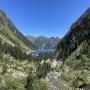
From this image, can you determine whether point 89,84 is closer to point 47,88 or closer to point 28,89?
point 47,88

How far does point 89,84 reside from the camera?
189 meters

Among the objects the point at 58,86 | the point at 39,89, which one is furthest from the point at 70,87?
the point at 39,89

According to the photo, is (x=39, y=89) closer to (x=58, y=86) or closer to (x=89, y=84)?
(x=58, y=86)

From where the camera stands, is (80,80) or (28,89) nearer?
(28,89)

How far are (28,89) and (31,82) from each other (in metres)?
5.26

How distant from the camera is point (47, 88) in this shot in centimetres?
18962

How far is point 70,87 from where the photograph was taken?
19388 centimetres

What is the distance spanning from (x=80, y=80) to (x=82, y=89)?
1367 centimetres

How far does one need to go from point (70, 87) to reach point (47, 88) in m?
16.0

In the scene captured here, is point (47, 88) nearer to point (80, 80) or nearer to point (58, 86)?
point (58, 86)

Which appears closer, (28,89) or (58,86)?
(28,89)

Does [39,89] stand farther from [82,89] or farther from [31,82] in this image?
[82,89]

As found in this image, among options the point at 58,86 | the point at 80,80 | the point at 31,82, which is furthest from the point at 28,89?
the point at 80,80

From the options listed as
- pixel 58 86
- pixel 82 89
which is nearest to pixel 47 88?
pixel 58 86
